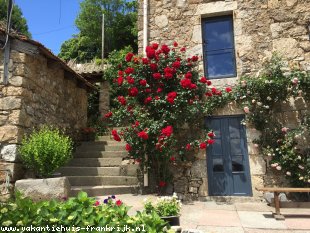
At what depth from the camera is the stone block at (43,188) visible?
418 cm

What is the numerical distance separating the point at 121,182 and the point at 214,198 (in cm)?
193

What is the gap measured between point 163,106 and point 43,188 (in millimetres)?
2522

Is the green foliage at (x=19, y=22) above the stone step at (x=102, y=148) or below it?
above

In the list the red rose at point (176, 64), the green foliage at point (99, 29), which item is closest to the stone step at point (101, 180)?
the red rose at point (176, 64)

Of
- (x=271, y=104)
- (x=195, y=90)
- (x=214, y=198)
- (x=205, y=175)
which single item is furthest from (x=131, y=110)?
(x=271, y=104)

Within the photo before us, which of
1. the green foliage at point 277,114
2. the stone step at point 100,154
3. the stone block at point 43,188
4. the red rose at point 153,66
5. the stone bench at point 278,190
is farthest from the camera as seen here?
the stone step at point 100,154

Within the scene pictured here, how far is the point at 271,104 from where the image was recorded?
5.12 m

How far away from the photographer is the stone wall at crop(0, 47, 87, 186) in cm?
480

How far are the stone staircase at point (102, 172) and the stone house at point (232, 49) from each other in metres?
1.08

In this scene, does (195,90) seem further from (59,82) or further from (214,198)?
(59,82)

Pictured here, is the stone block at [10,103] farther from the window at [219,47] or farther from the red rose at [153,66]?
the window at [219,47]

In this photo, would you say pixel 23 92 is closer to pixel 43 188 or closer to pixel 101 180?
pixel 43 188

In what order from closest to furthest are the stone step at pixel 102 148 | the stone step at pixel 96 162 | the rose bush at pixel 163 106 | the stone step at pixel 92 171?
1. the rose bush at pixel 163 106
2. the stone step at pixel 92 171
3. the stone step at pixel 96 162
4. the stone step at pixel 102 148

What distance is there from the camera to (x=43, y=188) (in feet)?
13.8
